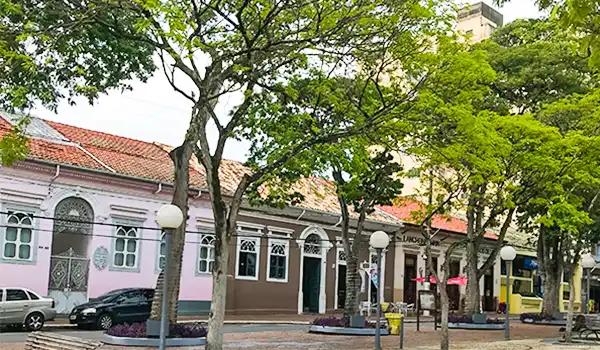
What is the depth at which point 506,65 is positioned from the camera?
25.2 metres

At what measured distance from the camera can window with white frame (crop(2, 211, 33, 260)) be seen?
23188mm

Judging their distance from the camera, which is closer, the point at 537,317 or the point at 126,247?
the point at 126,247

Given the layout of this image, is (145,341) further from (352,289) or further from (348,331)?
(352,289)

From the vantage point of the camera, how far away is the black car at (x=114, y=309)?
21844mm

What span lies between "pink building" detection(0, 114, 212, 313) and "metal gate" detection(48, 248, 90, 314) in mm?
32

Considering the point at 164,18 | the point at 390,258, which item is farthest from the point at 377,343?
the point at 390,258

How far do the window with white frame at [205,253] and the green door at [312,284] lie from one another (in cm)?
531

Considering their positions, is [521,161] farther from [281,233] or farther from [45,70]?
[281,233]

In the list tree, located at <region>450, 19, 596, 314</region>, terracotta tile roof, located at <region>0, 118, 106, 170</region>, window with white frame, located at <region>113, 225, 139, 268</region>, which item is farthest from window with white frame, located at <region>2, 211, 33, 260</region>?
tree, located at <region>450, 19, 596, 314</region>

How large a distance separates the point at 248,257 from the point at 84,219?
7.33 m

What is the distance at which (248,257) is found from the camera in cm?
3031

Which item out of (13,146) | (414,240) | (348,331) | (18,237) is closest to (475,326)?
(348,331)

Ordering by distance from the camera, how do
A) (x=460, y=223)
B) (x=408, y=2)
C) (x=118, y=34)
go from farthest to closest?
(x=460, y=223) → (x=118, y=34) → (x=408, y=2)

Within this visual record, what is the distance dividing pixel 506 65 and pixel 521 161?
759cm
